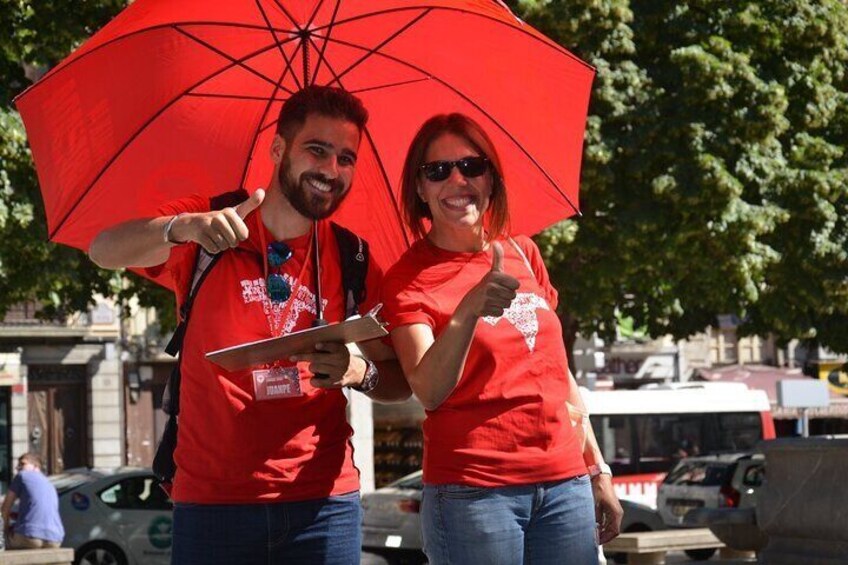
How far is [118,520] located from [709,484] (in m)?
8.13

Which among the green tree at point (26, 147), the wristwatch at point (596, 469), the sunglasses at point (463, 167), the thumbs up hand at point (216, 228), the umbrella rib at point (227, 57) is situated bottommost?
the wristwatch at point (596, 469)

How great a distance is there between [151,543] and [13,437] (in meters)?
17.6

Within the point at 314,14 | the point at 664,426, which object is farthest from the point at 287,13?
the point at 664,426

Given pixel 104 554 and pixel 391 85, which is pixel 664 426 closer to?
pixel 104 554

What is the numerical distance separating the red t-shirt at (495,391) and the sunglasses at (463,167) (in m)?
0.24

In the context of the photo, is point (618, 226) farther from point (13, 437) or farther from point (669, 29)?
point (13, 437)

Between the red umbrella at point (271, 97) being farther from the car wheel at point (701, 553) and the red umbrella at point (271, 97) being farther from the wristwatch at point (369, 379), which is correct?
the car wheel at point (701, 553)

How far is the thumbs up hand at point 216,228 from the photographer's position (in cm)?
370

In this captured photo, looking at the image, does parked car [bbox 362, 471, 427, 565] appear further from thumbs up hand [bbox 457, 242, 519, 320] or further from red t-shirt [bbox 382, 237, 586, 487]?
thumbs up hand [bbox 457, 242, 519, 320]

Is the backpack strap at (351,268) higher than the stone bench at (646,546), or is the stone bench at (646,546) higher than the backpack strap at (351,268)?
the backpack strap at (351,268)

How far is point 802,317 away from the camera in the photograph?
23.3 m

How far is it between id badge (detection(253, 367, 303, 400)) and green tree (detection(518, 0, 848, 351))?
15917 millimetres

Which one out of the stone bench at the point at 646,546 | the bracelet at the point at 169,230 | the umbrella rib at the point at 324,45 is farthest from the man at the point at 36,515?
the bracelet at the point at 169,230

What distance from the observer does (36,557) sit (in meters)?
12.7
